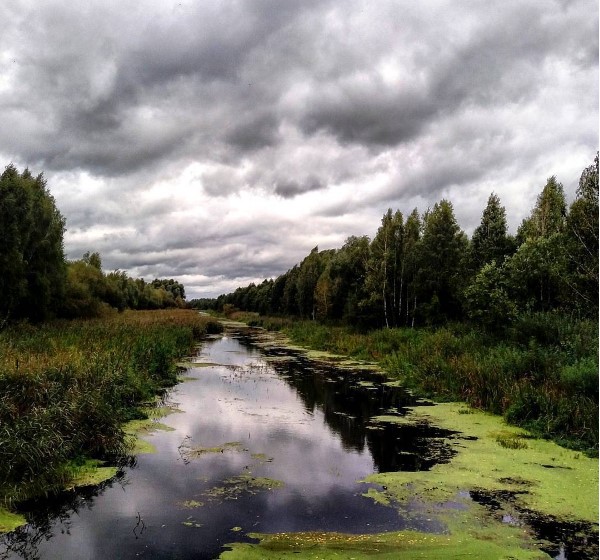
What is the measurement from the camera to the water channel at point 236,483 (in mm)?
6012

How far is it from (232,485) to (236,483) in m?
0.11

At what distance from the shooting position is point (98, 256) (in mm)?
73500

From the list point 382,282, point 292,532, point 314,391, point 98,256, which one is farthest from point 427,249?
point 98,256

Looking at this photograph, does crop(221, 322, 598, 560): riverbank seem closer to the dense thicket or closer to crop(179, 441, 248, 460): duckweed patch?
the dense thicket

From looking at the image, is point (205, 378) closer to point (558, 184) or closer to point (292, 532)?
point (292, 532)

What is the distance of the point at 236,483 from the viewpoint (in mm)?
7887

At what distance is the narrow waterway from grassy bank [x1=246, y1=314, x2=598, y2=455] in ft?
8.30

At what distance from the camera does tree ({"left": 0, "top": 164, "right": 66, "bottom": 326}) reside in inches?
1019

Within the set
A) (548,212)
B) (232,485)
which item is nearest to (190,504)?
(232,485)

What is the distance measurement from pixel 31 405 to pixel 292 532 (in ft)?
17.8

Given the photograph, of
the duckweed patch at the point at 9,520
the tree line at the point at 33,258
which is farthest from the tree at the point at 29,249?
the duckweed patch at the point at 9,520

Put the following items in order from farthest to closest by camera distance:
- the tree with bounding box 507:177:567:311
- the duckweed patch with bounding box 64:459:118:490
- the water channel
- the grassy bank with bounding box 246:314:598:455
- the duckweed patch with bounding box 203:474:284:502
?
the tree with bounding box 507:177:567:311, the grassy bank with bounding box 246:314:598:455, the duckweed patch with bounding box 64:459:118:490, the duckweed patch with bounding box 203:474:284:502, the water channel

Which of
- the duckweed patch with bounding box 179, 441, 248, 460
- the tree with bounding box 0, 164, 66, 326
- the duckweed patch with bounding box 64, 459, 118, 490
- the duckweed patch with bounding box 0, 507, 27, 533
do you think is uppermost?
the tree with bounding box 0, 164, 66, 326

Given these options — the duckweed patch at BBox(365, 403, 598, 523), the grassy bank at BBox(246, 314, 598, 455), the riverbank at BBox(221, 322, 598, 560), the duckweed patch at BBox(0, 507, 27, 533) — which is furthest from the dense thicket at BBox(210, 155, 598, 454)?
the duckweed patch at BBox(0, 507, 27, 533)
